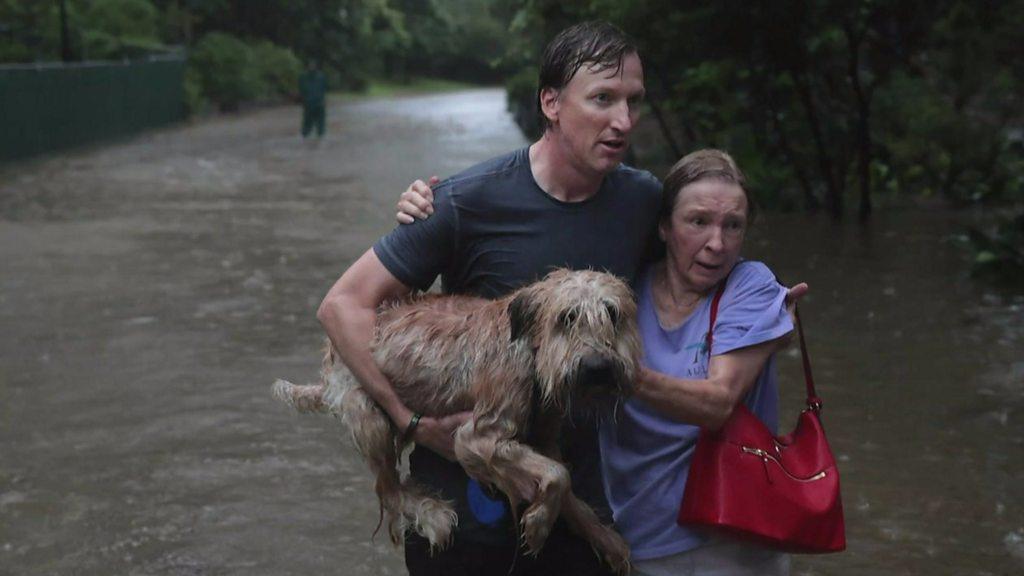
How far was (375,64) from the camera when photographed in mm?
69250

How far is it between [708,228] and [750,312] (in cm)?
23

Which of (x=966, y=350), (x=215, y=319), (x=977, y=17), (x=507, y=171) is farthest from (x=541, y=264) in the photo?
(x=977, y=17)

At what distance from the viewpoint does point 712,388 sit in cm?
349

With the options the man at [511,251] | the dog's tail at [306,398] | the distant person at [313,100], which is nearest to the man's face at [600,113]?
the man at [511,251]

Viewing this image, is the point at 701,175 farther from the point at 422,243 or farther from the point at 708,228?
the point at 422,243

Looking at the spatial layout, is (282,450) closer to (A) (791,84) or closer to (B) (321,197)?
(A) (791,84)

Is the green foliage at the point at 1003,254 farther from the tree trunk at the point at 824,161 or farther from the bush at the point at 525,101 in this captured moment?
the bush at the point at 525,101

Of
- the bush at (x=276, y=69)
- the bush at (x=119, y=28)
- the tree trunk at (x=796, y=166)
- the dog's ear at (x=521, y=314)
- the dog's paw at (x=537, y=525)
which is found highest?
the dog's ear at (x=521, y=314)

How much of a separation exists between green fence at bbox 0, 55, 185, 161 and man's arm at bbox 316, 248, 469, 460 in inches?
1000

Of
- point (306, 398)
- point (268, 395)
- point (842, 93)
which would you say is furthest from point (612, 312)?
point (842, 93)

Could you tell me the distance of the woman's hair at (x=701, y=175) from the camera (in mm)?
3707

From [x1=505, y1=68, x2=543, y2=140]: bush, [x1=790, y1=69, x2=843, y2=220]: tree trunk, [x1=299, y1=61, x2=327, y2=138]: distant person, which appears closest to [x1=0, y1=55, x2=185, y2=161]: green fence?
[x1=299, y1=61, x2=327, y2=138]: distant person

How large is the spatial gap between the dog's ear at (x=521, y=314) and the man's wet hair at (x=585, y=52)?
554mm

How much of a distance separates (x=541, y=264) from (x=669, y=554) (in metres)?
0.76
